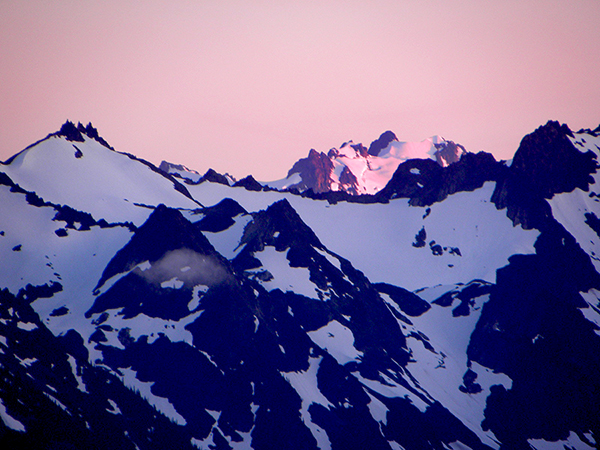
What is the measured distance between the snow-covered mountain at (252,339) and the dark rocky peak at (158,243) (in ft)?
1.50

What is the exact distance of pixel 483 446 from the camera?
141250 millimetres

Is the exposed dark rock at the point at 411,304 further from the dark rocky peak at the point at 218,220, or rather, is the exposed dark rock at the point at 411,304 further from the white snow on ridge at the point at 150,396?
the white snow on ridge at the point at 150,396

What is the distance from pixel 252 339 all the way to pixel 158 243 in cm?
3199

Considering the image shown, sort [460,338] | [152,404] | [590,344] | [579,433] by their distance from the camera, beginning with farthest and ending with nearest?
[460,338] → [590,344] → [579,433] → [152,404]

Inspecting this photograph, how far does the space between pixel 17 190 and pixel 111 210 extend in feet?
87.2

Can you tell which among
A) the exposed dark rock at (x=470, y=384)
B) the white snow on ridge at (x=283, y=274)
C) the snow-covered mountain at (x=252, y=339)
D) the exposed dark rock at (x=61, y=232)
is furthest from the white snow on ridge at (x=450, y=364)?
the exposed dark rock at (x=61, y=232)

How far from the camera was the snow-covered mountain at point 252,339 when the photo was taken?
394ft

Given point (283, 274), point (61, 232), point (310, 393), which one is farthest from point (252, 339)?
point (61, 232)

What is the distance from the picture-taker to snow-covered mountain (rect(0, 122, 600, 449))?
120062mm

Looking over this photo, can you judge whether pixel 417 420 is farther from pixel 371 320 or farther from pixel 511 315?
pixel 511 315

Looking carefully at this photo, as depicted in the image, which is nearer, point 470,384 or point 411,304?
point 470,384

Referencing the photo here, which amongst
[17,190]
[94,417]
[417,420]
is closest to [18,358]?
[94,417]

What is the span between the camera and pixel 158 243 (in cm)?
15262

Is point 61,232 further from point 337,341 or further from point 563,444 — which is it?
point 563,444
